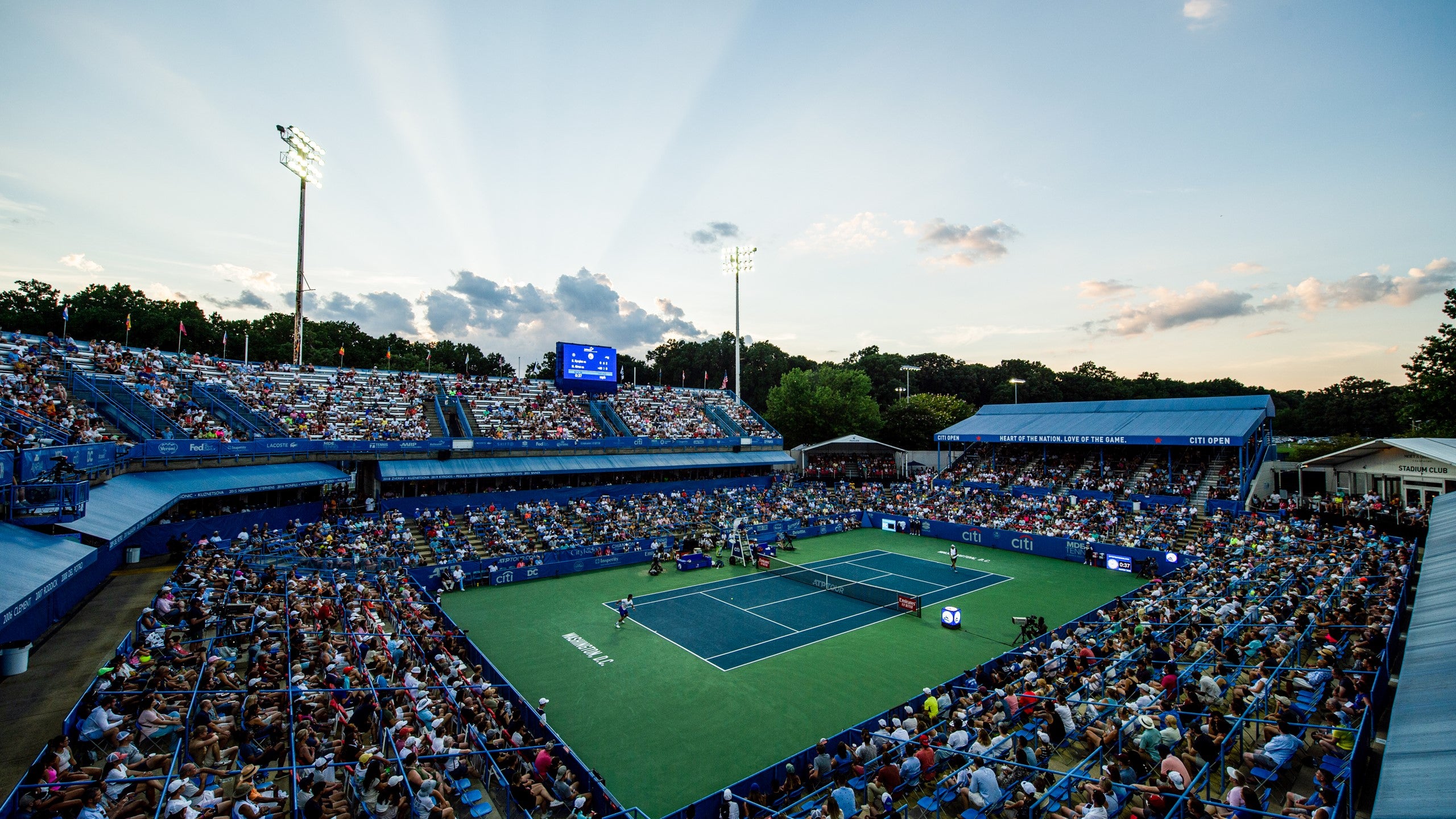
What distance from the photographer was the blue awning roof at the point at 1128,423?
4141cm

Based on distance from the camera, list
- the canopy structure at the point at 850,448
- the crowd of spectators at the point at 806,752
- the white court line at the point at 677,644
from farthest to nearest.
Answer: the canopy structure at the point at 850,448 → the white court line at the point at 677,644 → the crowd of spectators at the point at 806,752

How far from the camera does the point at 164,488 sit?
82.8ft

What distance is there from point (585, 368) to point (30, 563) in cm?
4076

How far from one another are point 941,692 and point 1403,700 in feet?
34.6

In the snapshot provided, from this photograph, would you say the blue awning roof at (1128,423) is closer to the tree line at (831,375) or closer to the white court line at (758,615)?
the tree line at (831,375)

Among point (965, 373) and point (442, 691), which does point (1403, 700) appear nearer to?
point (442, 691)

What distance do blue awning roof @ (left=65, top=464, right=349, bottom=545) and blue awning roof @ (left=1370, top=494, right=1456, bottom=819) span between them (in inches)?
946

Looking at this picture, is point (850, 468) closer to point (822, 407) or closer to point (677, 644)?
point (822, 407)

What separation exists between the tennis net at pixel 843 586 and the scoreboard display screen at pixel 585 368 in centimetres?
2339

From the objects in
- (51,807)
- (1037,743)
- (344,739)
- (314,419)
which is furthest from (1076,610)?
(314,419)

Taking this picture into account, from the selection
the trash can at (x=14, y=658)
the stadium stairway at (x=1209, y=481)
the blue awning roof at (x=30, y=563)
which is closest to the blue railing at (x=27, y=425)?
the blue awning roof at (x=30, y=563)

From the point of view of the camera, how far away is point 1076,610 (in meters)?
27.7

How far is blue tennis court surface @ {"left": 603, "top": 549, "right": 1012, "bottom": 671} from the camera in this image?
2405 cm

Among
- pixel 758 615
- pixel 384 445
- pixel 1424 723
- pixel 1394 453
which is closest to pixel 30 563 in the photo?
pixel 758 615
